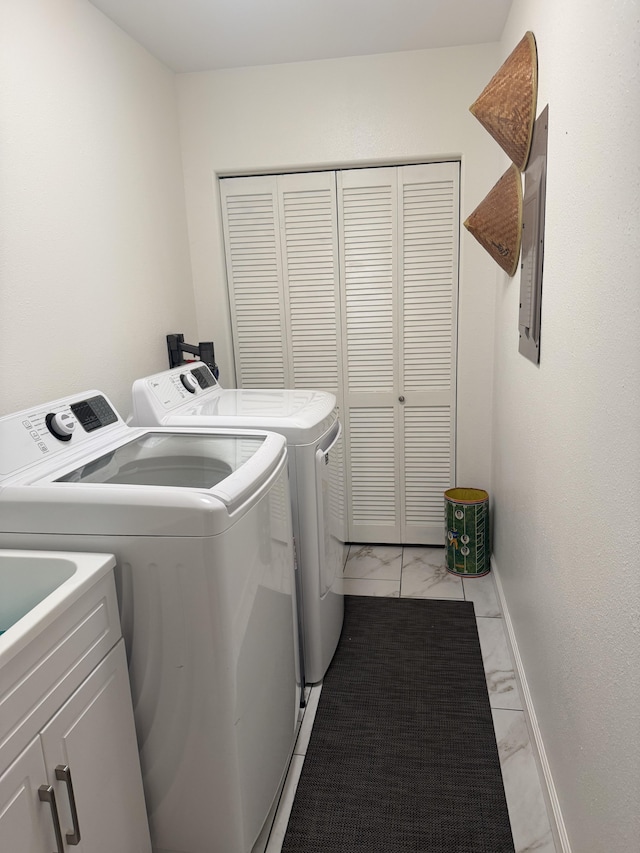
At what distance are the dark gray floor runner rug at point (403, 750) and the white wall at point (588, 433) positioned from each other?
25cm

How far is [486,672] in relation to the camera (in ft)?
7.80

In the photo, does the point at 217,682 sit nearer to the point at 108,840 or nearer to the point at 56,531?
the point at 108,840

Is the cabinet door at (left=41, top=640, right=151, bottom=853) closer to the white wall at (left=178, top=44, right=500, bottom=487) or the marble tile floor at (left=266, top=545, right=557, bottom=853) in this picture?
the marble tile floor at (left=266, top=545, right=557, bottom=853)

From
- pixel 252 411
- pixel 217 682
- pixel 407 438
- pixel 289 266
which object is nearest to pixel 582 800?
pixel 217 682

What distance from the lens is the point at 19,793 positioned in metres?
1.05

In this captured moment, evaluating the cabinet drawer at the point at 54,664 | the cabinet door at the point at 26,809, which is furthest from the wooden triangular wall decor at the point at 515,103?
the cabinet door at the point at 26,809

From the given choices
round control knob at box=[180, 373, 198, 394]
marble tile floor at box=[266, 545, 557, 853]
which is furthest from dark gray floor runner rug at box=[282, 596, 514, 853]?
round control knob at box=[180, 373, 198, 394]

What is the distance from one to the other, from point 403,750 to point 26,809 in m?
1.29

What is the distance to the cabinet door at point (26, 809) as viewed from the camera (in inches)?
39.9

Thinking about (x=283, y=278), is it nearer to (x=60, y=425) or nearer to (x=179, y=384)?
(x=179, y=384)

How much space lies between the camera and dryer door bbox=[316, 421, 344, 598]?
2.23 metres

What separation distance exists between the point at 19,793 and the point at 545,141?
198 cm

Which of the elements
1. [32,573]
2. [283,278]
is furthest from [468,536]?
[32,573]

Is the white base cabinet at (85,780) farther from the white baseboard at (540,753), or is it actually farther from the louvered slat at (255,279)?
the louvered slat at (255,279)
